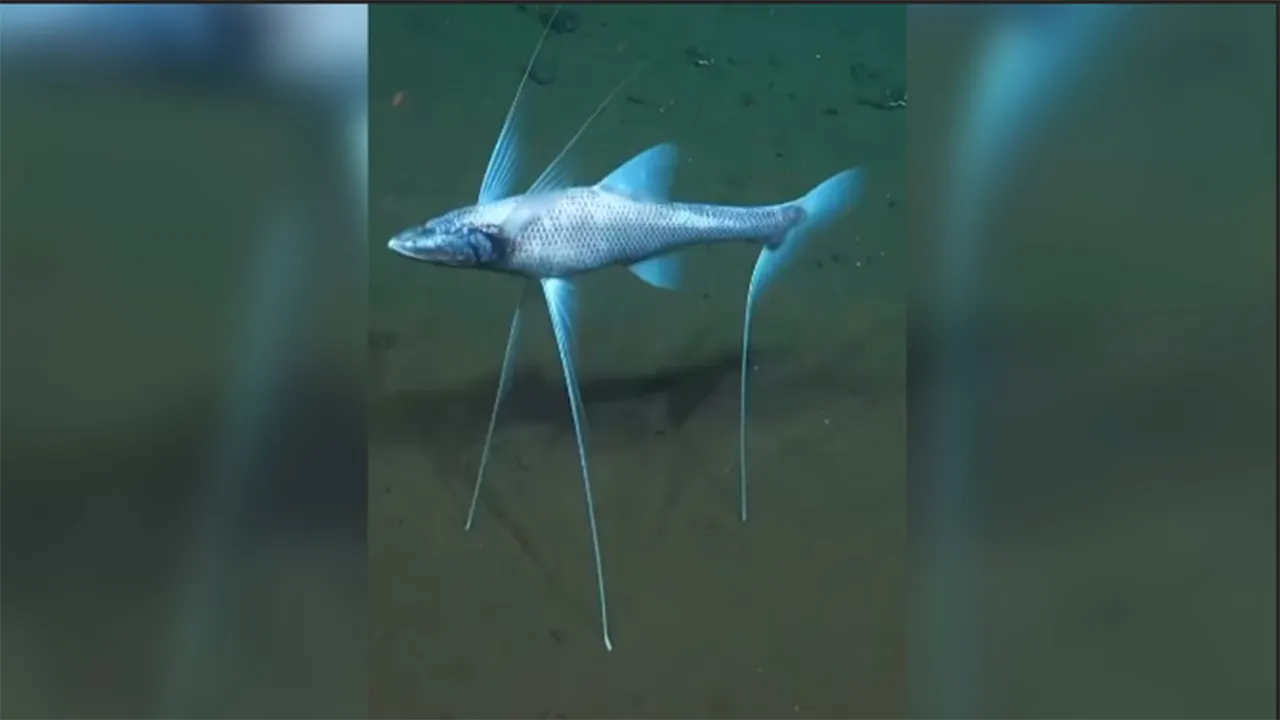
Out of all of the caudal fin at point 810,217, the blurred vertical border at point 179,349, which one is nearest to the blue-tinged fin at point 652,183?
the caudal fin at point 810,217

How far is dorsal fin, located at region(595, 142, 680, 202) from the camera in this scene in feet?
3.55

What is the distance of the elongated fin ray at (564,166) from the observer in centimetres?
108

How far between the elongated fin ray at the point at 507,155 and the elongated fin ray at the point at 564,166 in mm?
32

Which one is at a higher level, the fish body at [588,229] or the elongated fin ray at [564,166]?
the elongated fin ray at [564,166]

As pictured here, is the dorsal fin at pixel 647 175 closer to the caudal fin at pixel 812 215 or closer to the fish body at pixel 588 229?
the fish body at pixel 588 229

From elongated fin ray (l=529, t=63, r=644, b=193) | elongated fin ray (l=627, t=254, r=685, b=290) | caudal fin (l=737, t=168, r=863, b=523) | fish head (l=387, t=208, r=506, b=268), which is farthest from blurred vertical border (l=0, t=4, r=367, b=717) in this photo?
caudal fin (l=737, t=168, r=863, b=523)

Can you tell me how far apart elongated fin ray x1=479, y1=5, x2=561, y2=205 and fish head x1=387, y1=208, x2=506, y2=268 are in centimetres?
3

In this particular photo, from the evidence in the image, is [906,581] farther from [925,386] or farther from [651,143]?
[651,143]

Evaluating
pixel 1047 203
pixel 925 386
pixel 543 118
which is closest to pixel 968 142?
pixel 1047 203

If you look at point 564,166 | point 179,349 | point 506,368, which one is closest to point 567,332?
point 506,368

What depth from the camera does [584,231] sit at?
1.07m

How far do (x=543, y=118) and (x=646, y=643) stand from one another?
0.64 m

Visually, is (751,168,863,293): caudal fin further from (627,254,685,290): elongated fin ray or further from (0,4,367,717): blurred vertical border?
(0,4,367,717): blurred vertical border

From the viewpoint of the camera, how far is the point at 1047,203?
108 centimetres
